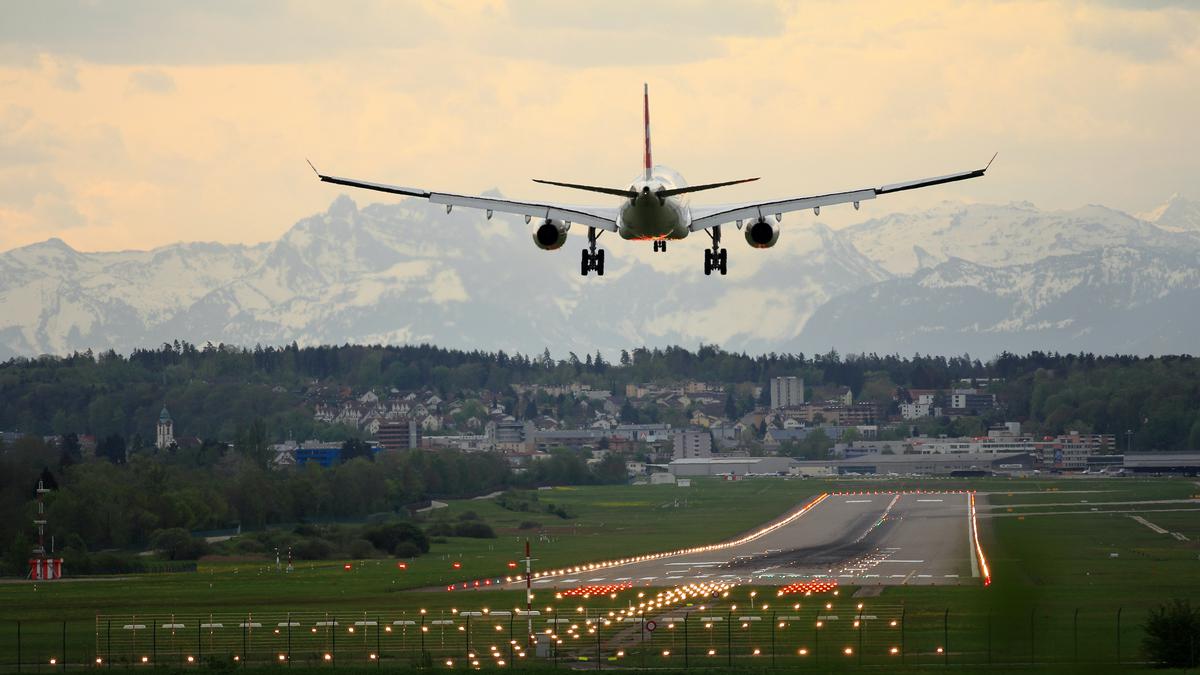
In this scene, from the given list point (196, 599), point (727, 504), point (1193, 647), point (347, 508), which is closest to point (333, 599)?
point (196, 599)

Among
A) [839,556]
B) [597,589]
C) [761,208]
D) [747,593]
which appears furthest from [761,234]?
[839,556]

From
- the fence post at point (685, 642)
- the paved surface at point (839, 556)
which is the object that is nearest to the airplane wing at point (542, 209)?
the fence post at point (685, 642)

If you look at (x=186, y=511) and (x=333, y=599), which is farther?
(x=186, y=511)

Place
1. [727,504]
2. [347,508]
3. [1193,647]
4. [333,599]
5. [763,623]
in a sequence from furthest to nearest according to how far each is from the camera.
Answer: [727,504] → [347,508] → [333,599] → [763,623] → [1193,647]

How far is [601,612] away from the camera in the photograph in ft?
294

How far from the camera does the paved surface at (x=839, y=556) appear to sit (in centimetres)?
10750

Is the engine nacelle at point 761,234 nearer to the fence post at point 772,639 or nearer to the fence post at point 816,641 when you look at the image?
the fence post at point 772,639

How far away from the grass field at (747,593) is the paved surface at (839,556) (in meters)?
4.03

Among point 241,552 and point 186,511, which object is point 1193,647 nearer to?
point 241,552

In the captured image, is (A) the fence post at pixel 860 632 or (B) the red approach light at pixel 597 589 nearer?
(A) the fence post at pixel 860 632

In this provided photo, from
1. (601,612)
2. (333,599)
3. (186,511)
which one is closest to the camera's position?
(601,612)

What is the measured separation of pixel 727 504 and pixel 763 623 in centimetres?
10898

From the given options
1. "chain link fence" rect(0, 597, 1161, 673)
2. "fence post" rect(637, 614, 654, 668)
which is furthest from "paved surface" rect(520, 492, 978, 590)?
"fence post" rect(637, 614, 654, 668)

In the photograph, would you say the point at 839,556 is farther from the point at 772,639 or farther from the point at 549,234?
the point at 549,234
